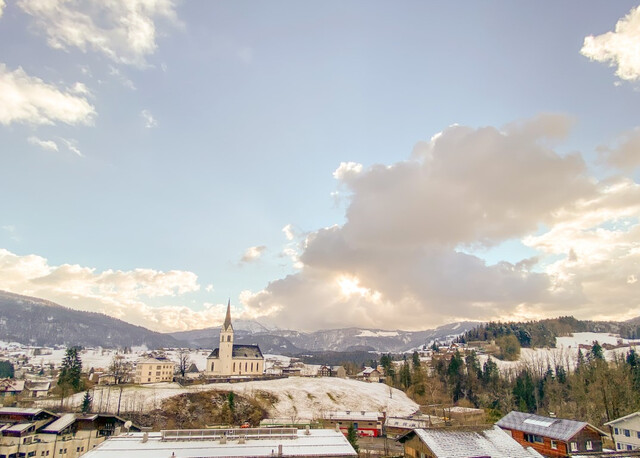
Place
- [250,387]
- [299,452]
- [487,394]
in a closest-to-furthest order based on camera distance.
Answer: [299,452]
[250,387]
[487,394]

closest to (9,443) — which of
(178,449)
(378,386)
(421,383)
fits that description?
(178,449)

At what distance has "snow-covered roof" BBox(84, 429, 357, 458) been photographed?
117 feet

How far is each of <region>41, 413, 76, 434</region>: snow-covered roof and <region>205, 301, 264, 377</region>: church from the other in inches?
3147

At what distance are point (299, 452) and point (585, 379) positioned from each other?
106731 millimetres

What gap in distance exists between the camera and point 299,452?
3634 centimetres

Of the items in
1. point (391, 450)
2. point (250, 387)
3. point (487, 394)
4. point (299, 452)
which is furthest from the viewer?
point (487, 394)

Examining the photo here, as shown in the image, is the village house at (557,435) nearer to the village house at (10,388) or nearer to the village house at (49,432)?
the village house at (49,432)

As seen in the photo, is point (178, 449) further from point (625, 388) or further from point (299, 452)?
point (625, 388)

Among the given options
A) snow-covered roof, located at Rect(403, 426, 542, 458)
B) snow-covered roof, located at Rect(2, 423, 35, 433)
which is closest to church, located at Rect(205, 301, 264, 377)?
snow-covered roof, located at Rect(2, 423, 35, 433)

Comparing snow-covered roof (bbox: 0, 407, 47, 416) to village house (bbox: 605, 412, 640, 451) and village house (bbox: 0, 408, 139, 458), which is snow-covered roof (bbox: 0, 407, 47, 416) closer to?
village house (bbox: 0, 408, 139, 458)

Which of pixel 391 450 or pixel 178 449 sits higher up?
pixel 178 449

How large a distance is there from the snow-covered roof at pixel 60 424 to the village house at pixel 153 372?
6487cm

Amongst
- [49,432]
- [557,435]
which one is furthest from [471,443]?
[49,432]

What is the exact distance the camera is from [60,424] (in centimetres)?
5666
